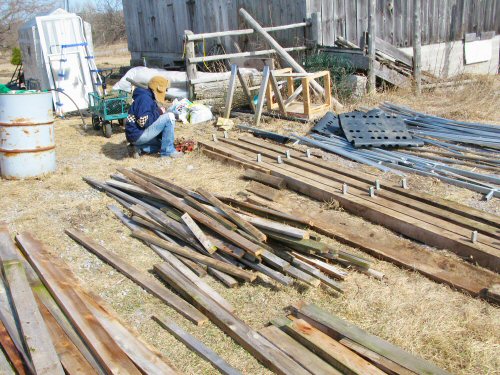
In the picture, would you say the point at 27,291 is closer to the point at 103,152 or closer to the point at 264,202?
the point at 264,202

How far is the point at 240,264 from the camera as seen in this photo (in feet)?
15.7

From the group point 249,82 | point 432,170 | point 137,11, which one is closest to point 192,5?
point 137,11

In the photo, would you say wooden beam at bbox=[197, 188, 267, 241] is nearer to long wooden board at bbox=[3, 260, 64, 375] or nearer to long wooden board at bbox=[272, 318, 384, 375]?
long wooden board at bbox=[272, 318, 384, 375]

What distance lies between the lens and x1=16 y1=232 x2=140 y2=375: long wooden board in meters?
3.38

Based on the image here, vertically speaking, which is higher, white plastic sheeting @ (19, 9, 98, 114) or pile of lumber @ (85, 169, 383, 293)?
white plastic sheeting @ (19, 9, 98, 114)

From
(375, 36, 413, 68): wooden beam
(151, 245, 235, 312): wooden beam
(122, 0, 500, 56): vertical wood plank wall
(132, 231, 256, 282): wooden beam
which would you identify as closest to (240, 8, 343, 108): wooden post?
(122, 0, 500, 56): vertical wood plank wall

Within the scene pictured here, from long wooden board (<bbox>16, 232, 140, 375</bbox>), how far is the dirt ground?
0.82 feet

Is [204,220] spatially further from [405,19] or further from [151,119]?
[405,19]

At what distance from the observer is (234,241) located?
15.8ft

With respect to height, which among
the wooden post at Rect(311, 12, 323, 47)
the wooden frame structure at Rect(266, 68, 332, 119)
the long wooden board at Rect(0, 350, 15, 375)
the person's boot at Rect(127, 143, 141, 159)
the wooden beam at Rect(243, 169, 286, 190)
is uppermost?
the wooden post at Rect(311, 12, 323, 47)

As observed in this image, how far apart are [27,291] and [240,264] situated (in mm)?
1818

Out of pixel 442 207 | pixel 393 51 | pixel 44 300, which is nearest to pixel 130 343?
pixel 44 300

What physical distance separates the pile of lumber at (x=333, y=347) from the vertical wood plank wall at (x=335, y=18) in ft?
33.5

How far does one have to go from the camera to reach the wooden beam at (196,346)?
11.4 feet
